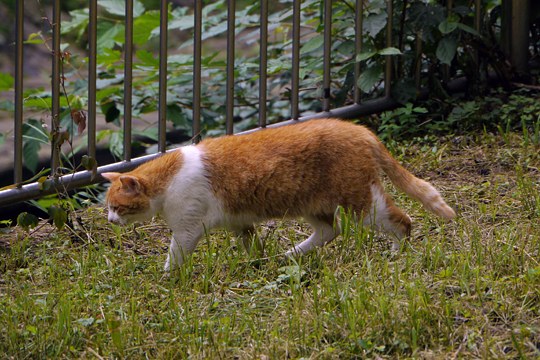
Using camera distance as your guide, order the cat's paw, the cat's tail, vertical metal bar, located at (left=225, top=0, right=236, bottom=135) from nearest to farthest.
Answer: the cat's paw
the cat's tail
vertical metal bar, located at (left=225, top=0, right=236, bottom=135)

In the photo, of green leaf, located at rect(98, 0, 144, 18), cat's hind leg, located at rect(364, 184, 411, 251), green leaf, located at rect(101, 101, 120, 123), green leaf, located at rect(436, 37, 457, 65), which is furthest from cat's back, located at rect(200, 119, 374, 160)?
green leaf, located at rect(98, 0, 144, 18)

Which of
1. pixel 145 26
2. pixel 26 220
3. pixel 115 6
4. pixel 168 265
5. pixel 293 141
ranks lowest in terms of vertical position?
pixel 168 265

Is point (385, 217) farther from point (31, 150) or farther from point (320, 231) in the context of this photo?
point (31, 150)

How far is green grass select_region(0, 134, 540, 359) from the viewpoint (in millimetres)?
2963

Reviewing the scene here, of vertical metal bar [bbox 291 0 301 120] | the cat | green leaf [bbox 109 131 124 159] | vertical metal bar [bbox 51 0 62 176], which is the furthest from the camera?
green leaf [bbox 109 131 124 159]

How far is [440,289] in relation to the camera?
319cm

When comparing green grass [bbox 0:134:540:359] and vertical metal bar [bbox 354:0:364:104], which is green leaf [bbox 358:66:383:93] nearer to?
vertical metal bar [bbox 354:0:364:104]

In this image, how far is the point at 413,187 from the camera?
3994mm

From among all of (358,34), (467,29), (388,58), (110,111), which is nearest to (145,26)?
(110,111)

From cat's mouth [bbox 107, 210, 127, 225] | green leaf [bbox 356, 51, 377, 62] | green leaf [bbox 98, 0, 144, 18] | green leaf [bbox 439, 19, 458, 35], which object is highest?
green leaf [bbox 98, 0, 144, 18]

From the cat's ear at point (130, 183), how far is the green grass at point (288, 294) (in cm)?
27

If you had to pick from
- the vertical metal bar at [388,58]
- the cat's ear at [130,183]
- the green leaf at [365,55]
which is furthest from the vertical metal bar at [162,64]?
the vertical metal bar at [388,58]

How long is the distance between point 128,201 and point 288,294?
33.8 inches

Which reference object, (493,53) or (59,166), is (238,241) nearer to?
(59,166)
